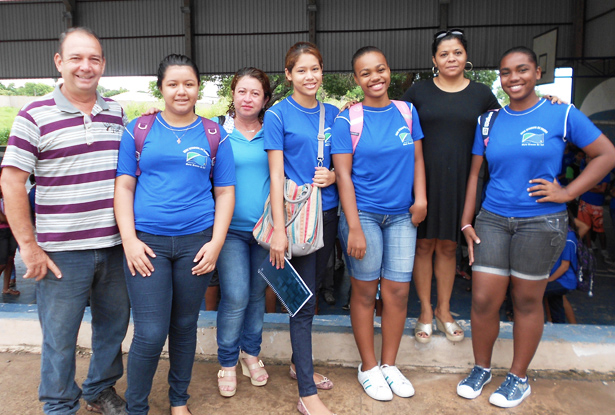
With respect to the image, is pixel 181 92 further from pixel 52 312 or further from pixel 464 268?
pixel 464 268

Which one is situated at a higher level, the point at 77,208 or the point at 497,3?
the point at 497,3

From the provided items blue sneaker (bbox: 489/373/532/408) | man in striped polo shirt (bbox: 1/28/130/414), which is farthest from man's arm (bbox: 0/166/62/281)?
blue sneaker (bbox: 489/373/532/408)

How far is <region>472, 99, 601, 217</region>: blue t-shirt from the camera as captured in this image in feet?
7.79

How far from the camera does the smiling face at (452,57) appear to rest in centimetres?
270

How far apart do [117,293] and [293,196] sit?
1.02 meters

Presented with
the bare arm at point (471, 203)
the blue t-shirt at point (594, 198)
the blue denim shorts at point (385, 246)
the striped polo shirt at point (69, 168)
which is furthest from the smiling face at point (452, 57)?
the blue t-shirt at point (594, 198)

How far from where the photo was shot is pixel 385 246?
2.65 metres

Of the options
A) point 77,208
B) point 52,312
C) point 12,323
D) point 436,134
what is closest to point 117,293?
point 52,312

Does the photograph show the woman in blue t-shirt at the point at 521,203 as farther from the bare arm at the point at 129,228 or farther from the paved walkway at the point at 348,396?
the bare arm at the point at 129,228

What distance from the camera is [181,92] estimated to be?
7.41 ft

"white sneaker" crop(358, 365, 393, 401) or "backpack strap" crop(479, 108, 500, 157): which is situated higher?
"backpack strap" crop(479, 108, 500, 157)

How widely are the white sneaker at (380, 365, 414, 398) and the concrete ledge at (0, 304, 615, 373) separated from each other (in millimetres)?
251

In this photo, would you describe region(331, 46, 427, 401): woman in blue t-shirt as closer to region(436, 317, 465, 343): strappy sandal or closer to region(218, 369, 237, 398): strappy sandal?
region(436, 317, 465, 343): strappy sandal

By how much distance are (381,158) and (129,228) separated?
1.28 meters
